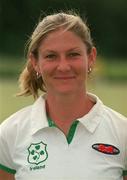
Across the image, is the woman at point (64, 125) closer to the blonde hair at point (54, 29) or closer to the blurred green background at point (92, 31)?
the blonde hair at point (54, 29)

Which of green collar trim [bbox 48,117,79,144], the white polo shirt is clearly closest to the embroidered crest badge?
the white polo shirt

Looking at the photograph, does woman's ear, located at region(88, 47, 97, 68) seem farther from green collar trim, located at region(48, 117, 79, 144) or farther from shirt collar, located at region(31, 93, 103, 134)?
green collar trim, located at region(48, 117, 79, 144)

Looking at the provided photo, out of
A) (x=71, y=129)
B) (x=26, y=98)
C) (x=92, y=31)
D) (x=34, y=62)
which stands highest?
(x=34, y=62)

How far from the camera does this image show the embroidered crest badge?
385cm

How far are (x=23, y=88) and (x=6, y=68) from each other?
2395 cm

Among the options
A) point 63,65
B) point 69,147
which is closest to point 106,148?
point 69,147

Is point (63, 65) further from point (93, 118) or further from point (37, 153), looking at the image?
point (37, 153)

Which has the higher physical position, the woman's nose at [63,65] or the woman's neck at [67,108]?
the woman's nose at [63,65]

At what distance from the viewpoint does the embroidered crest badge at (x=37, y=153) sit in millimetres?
3850

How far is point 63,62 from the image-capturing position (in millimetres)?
3783

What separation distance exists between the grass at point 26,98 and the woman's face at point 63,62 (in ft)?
27.7

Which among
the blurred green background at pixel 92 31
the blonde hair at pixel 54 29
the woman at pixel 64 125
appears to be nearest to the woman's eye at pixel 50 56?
the woman at pixel 64 125

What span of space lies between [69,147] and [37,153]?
0.18m

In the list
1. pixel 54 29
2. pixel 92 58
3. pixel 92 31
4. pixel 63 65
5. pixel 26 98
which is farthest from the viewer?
pixel 92 31
